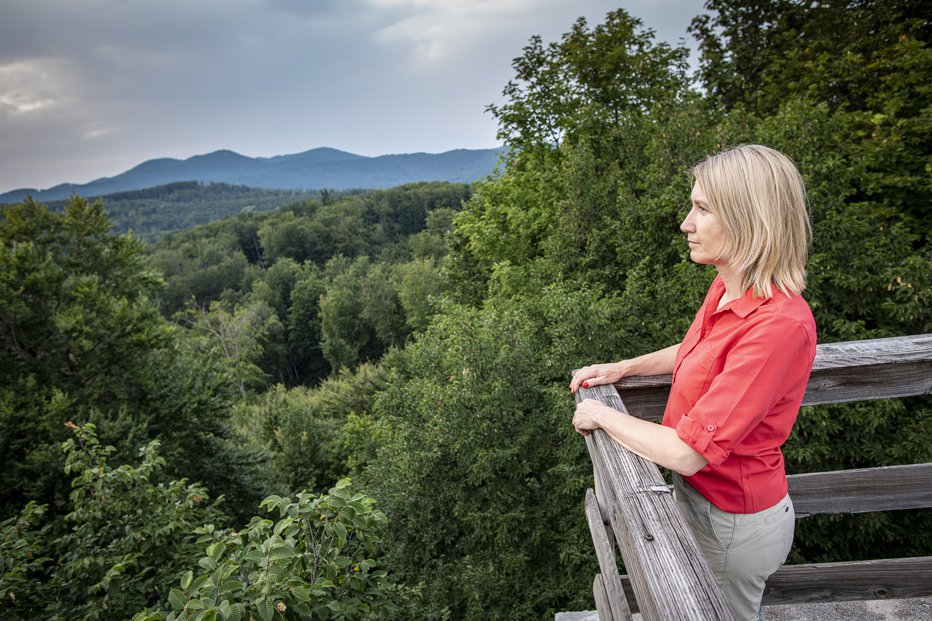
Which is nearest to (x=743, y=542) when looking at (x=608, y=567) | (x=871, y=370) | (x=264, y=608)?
(x=608, y=567)

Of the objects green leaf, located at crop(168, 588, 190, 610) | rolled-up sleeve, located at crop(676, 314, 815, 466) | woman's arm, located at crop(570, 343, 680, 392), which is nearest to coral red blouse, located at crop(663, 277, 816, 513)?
rolled-up sleeve, located at crop(676, 314, 815, 466)

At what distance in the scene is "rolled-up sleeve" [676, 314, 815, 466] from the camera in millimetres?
1386

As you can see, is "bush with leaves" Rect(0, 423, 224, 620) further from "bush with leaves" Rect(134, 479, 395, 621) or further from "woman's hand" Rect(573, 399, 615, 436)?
"woman's hand" Rect(573, 399, 615, 436)

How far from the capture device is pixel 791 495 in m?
2.13

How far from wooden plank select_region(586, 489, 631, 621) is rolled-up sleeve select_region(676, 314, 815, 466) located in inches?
24.4

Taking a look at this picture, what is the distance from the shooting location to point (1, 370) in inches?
524

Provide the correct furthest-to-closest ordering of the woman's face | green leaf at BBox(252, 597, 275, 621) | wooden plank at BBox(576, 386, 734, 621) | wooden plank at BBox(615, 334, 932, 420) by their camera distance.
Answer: green leaf at BBox(252, 597, 275, 621) → wooden plank at BBox(615, 334, 932, 420) → the woman's face → wooden plank at BBox(576, 386, 734, 621)

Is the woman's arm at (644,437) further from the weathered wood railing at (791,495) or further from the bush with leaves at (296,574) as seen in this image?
the bush with leaves at (296,574)

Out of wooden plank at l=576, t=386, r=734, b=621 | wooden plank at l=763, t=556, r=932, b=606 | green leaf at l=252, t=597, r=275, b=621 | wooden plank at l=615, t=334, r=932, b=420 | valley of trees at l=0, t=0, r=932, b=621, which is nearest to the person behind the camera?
wooden plank at l=576, t=386, r=734, b=621

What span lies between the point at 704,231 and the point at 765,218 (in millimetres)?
176

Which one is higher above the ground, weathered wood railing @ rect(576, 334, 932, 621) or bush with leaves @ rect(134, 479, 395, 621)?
weathered wood railing @ rect(576, 334, 932, 621)

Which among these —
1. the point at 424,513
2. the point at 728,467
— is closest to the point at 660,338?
the point at 424,513

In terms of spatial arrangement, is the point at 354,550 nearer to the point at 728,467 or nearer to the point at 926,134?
the point at 728,467

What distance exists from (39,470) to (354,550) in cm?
1291
